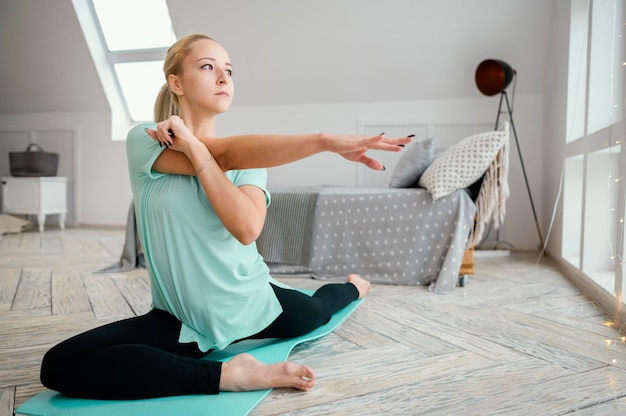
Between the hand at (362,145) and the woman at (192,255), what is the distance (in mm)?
11

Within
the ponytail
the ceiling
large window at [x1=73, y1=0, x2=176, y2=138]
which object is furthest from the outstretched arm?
large window at [x1=73, y1=0, x2=176, y2=138]

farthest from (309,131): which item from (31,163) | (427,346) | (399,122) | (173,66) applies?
(173,66)

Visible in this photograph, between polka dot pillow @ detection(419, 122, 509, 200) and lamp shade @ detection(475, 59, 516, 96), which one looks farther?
lamp shade @ detection(475, 59, 516, 96)

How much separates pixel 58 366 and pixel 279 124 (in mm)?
3748

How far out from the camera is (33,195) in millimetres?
4945

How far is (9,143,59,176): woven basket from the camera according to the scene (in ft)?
16.2

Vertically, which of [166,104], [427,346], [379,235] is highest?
[166,104]

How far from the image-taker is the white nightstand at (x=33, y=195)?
494 cm

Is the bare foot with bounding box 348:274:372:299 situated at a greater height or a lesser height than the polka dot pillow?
lesser

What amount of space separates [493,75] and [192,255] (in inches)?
117

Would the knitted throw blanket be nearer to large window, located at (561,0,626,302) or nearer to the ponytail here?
large window, located at (561,0,626,302)

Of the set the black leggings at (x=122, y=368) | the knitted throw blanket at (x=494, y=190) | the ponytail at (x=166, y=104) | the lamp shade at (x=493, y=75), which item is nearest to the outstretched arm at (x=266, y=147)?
the ponytail at (x=166, y=104)

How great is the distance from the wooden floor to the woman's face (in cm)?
68

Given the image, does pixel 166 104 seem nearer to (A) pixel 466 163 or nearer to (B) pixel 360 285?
(B) pixel 360 285
